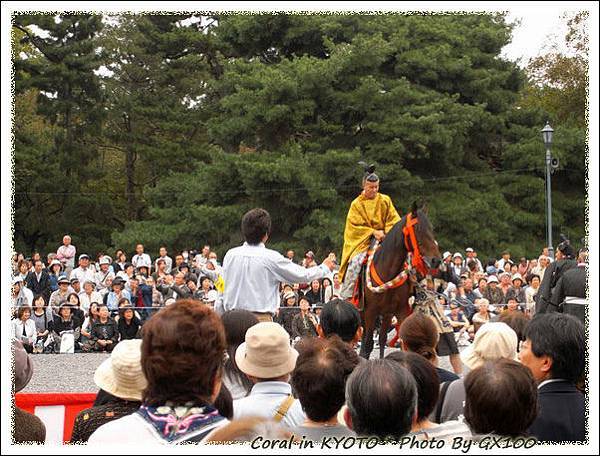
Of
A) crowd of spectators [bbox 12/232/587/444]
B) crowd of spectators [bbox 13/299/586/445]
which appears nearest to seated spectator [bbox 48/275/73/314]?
crowd of spectators [bbox 12/232/587/444]

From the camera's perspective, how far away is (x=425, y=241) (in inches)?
376

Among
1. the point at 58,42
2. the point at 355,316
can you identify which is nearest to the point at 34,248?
the point at 58,42

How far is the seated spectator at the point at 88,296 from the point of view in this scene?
16531 mm

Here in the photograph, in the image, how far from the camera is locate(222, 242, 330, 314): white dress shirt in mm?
7355

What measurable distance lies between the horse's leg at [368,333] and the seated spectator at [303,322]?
5026 millimetres

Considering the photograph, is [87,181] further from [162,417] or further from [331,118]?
[162,417]

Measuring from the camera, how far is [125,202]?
34688 mm

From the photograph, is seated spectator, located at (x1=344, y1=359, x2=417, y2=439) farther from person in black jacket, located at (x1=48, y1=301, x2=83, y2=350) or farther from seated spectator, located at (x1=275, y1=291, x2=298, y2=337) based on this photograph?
person in black jacket, located at (x1=48, y1=301, x2=83, y2=350)


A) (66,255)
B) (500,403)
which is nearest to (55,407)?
(500,403)

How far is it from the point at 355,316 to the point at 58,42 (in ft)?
82.1

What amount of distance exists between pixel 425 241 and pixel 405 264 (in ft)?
1.80

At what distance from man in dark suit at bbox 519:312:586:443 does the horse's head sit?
517 cm

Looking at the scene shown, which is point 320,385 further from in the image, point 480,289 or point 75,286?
point 480,289


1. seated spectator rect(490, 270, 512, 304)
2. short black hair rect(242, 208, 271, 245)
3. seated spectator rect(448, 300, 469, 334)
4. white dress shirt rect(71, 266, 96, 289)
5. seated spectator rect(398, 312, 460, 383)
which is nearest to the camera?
seated spectator rect(398, 312, 460, 383)
